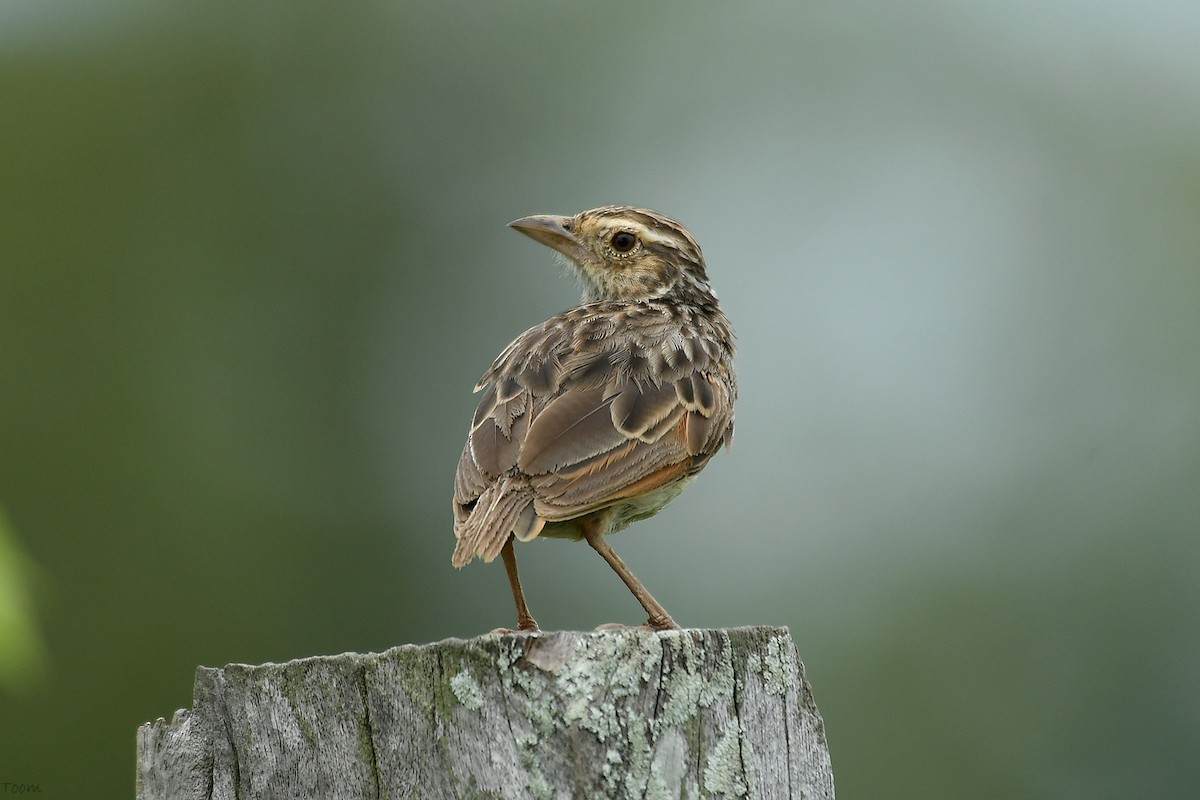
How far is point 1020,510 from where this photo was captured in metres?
18.3

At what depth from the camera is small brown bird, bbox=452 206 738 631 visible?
5664 millimetres

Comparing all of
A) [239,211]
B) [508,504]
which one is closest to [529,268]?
[239,211]

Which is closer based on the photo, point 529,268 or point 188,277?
point 188,277

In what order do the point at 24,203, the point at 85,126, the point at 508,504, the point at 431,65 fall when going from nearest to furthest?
the point at 508,504
the point at 24,203
the point at 85,126
the point at 431,65

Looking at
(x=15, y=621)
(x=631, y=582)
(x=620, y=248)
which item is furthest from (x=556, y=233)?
(x=15, y=621)

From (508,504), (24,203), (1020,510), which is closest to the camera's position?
(508,504)

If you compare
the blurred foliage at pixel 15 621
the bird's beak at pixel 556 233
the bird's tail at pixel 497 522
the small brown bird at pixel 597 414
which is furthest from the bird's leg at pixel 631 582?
the blurred foliage at pixel 15 621

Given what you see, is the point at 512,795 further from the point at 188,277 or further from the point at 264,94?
the point at 264,94

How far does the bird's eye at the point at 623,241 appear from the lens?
311 inches

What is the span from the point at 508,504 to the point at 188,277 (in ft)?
41.9

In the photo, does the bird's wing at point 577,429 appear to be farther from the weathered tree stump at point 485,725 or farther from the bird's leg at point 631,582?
the weathered tree stump at point 485,725

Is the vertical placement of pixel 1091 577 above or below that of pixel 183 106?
below

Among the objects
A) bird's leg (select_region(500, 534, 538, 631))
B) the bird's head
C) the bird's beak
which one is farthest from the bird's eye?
bird's leg (select_region(500, 534, 538, 631))

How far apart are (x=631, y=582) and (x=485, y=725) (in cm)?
217
